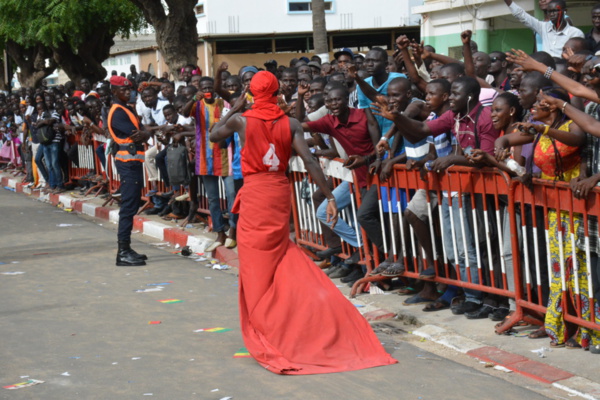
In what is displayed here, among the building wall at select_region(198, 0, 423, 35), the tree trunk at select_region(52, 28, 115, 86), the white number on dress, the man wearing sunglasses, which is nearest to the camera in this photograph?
the white number on dress

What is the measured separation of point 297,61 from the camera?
43.2 feet

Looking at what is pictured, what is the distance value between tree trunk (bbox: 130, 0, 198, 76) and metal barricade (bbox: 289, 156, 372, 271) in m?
7.85

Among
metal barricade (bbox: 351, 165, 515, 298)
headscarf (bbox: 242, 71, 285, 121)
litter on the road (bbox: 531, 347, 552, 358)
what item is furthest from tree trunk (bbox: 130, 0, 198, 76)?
litter on the road (bbox: 531, 347, 552, 358)

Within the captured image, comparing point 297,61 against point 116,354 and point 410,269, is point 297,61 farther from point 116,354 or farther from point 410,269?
point 116,354

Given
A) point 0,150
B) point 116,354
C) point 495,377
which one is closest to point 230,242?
point 116,354

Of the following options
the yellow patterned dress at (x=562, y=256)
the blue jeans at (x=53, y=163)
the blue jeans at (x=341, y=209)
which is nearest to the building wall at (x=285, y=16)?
the blue jeans at (x=53, y=163)

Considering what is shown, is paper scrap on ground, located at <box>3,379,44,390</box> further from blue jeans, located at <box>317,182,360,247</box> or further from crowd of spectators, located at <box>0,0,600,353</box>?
blue jeans, located at <box>317,182,360,247</box>

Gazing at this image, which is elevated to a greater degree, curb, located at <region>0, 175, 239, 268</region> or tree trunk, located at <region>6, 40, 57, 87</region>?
tree trunk, located at <region>6, 40, 57, 87</region>

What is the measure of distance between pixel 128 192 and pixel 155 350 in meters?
4.00

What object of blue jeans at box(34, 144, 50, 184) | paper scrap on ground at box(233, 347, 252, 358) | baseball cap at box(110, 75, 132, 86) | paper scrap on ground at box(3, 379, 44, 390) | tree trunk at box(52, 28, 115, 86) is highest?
tree trunk at box(52, 28, 115, 86)

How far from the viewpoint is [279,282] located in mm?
6488

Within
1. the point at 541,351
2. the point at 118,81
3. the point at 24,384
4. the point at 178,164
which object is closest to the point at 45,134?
the point at 178,164

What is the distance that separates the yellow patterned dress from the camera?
6.21 meters

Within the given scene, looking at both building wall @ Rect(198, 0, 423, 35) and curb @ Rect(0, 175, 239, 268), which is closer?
curb @ Rect(0, 175, 239, 268)
